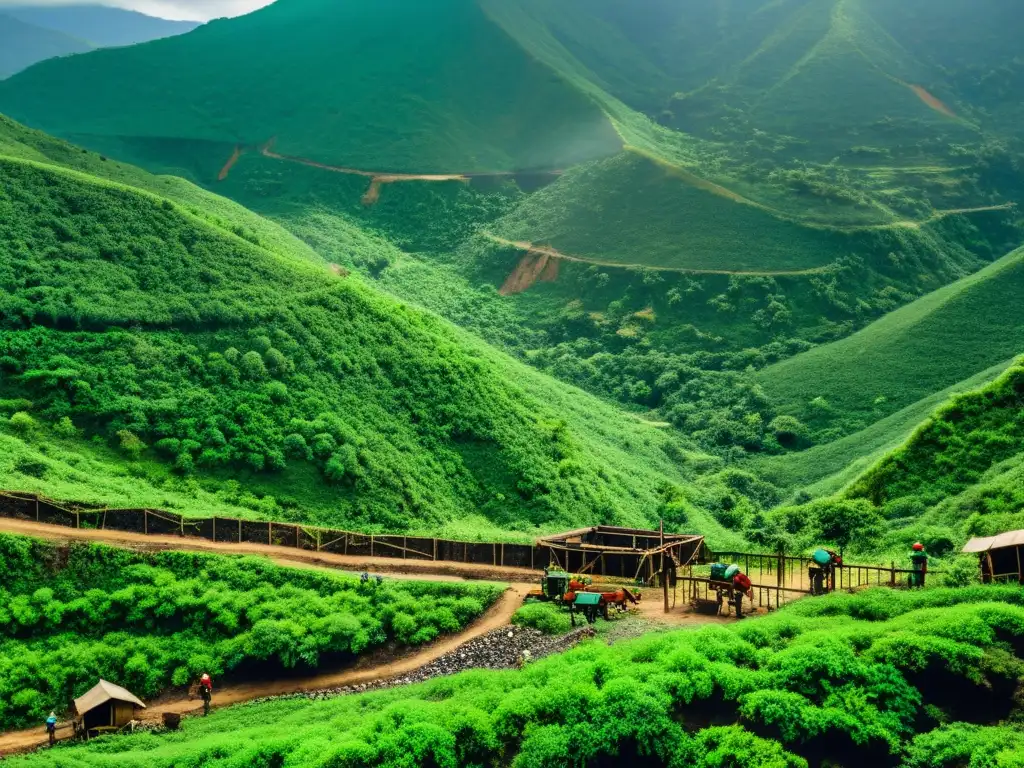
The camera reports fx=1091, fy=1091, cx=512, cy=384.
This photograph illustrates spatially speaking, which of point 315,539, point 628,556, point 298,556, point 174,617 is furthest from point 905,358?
point 174,617

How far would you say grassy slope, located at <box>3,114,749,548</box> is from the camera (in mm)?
43375

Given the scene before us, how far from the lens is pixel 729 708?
25.0 meters

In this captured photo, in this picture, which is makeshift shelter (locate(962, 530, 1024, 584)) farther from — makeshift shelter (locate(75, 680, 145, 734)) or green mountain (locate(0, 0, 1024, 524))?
green mountain (locate(0, 0, 1024, 524))

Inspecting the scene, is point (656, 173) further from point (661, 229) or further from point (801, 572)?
point (801, 572)

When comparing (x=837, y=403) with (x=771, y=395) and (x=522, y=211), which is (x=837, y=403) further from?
(x=522, y=211)

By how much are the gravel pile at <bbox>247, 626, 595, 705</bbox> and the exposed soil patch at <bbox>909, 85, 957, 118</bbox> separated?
4934 inches

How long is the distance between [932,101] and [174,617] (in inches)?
5318

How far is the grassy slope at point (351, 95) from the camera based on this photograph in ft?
423

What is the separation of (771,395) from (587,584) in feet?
143

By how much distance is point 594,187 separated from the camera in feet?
355

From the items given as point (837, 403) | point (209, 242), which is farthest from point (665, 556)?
point (837, 403)

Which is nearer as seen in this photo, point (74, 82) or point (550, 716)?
point (550, 716)

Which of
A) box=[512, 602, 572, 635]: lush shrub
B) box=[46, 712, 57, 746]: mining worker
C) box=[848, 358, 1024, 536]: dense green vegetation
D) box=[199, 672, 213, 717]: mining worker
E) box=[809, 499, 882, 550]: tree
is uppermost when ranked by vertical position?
box=[848, 358, 1024, 536]: dense green vegetation

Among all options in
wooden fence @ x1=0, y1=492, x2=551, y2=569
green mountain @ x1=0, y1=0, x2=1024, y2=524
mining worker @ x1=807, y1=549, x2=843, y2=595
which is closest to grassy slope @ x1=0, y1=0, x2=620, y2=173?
green mountain @ x1=0, y1=0, x2=1024, y2=524
